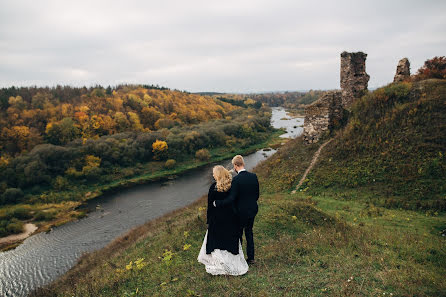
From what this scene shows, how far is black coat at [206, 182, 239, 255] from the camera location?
5450 mm

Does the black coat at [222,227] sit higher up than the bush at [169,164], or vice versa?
the black coat at [222,227]

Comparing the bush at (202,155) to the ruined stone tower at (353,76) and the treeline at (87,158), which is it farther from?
the ruined stone tower at (353,76)

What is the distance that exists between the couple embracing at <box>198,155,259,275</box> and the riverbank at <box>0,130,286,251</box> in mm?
27149

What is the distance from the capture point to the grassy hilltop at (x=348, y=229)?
5.58 metres

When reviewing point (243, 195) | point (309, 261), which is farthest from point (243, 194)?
point (309, 261)

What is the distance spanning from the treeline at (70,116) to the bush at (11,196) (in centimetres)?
1388

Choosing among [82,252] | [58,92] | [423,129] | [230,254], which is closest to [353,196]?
[423,129]

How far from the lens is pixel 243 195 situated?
17.5ft

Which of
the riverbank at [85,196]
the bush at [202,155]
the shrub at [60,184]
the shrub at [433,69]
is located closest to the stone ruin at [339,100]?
the shrub at [433,69]

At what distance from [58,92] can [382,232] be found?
106648 millimetres

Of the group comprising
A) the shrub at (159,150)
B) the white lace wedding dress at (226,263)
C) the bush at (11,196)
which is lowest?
the bush at (11,196)

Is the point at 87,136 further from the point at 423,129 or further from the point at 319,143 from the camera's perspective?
the point at 423,129

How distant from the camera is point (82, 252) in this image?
20531 millimetres

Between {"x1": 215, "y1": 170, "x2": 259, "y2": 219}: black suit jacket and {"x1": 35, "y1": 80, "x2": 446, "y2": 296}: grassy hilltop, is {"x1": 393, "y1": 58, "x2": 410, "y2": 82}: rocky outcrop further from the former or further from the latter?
{"x1": 215, "y1": 170, "x2": 259, "y2": 219}: black suit jacket
